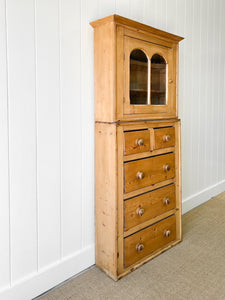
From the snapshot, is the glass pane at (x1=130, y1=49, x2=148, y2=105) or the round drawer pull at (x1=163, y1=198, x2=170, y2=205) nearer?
the glass pane at (x1=130, y1=49, x2=148, y2=105)

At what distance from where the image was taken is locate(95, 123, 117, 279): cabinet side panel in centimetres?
177

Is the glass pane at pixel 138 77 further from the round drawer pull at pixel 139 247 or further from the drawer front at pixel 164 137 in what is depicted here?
the round drawer pull at pixel 139 247

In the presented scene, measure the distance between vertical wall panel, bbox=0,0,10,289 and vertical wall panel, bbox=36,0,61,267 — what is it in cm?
19

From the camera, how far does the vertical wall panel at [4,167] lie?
142cm

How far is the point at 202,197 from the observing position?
124 inches

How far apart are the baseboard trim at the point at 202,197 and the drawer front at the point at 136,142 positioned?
119cm

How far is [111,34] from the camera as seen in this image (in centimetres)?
169

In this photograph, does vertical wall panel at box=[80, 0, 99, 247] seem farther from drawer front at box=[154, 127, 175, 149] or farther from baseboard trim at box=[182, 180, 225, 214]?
baseboard trim at box=[182, 180, 225, 214]

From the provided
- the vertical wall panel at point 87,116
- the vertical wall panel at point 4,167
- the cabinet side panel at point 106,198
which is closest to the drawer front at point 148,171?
the cabinet side panel at point 106,198

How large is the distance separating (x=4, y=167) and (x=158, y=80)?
117cm

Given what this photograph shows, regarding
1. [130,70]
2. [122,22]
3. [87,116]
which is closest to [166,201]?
[87,116]

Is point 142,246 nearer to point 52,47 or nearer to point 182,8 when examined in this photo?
point 52,47

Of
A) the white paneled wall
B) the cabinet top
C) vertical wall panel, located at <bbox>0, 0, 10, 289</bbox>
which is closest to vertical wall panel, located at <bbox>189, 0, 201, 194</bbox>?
the white paneled wall

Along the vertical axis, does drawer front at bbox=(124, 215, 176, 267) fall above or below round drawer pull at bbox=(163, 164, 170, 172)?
below
